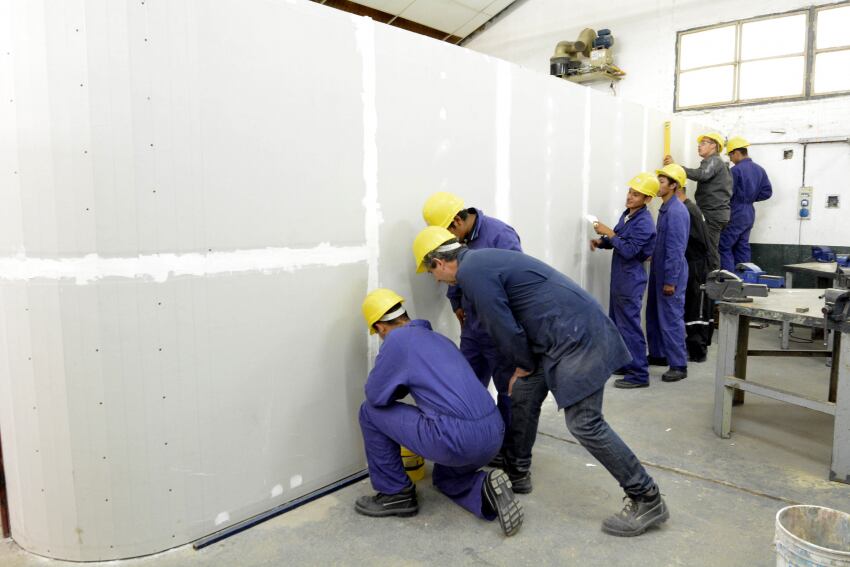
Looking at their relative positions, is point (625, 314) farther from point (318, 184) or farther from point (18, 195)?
point (18, 195)

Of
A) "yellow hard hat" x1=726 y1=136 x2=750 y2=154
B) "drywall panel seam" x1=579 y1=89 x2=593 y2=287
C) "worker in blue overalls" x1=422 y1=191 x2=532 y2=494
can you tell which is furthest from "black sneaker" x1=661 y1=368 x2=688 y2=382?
"yellow hard hat" x1=726 y1=136 x2=750 y2=154

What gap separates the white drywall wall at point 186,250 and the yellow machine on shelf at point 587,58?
4679 mm

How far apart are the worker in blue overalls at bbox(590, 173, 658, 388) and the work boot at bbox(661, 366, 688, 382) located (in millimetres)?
210

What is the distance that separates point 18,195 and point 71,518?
1111 millimetres

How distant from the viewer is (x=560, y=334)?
2.22m

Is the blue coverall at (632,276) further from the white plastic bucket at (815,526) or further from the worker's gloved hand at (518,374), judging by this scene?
the white plastic bucket at (815,526)

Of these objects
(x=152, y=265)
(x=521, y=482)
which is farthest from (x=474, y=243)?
(x=152, y=265)

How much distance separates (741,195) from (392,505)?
5050 millimetres

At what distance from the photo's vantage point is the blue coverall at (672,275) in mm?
4176

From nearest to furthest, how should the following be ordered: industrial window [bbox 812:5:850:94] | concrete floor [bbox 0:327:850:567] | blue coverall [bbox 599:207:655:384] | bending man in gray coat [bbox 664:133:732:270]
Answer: concrete floor [bbox 0:327:850:567] → blue coverall [bbox 599:207:655:384] → bending man in gray coat [bbox 664:133:732:270] → industrial window [bbox 812:5:850:94]

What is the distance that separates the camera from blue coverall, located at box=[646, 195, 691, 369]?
4.18 meters

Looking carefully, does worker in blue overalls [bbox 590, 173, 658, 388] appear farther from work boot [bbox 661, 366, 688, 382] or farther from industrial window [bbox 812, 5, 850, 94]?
industrial window [bbox 812, 5, 850, 94]

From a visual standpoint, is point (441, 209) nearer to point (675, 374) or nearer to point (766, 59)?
point (675, 374)

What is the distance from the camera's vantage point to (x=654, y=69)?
669cm
